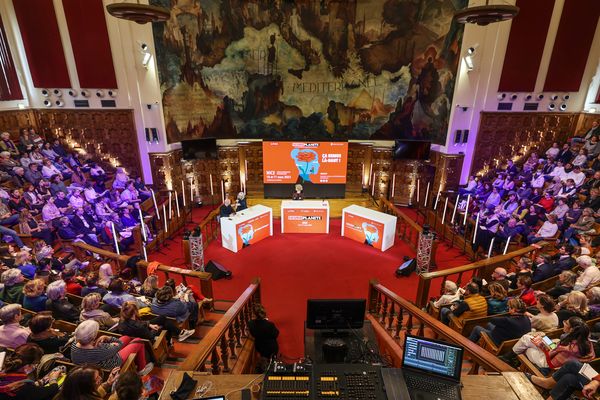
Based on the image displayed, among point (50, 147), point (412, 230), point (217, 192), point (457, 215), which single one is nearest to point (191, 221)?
point (217, 192)

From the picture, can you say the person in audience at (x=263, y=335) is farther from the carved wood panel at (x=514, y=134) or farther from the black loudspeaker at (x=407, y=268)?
the carved wood panel at (x=514, y=134)

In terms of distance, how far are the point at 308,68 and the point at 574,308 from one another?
1078 cm

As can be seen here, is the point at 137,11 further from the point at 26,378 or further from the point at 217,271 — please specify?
the point at 217,271

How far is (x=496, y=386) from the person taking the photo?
2715 millimetres

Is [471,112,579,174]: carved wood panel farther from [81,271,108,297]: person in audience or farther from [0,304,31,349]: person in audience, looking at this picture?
[0,304,31,349]: person in audience

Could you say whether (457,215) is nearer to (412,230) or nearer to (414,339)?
(412,230)

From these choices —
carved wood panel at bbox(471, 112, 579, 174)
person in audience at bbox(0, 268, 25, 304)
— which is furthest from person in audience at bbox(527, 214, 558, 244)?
person in audience at bbox(0, 268, 25, 304)

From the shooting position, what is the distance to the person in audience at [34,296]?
4.67 meters

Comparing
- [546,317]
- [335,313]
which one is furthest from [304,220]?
[546,317]

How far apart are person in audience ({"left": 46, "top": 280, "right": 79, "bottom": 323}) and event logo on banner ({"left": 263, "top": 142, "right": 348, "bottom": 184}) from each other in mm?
7460

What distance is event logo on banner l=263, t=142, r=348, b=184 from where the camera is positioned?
1124 cm

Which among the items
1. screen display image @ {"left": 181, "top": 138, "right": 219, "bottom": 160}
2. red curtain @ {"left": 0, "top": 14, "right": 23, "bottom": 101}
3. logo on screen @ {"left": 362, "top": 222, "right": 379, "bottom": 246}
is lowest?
logo on screen @ {"left": 362, "top": 222, "right": 379, "bottom": 246}

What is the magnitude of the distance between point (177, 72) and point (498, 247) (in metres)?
11.2

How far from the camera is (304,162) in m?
11.4
